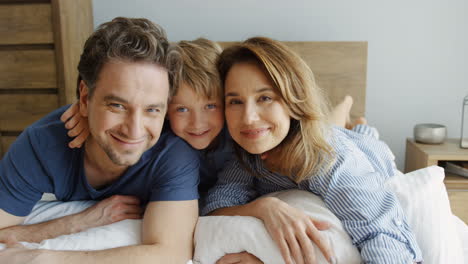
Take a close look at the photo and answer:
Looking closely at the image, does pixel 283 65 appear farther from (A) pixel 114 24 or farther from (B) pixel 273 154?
(A) pixel 114 24

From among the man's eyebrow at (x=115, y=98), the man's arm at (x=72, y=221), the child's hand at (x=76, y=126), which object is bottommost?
the man's arm at (x=72, y=221)

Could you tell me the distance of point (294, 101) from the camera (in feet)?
3.97

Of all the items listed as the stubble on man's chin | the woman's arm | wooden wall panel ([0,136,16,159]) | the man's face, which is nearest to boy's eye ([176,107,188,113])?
the man's face

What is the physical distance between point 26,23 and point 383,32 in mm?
2300

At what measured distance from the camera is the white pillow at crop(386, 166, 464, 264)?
1188mm

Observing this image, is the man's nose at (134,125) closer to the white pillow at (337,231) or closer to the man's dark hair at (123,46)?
the man's dark hair at (123,46)

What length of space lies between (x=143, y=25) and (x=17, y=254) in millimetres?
752

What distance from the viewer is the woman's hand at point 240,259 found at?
3.61 ft

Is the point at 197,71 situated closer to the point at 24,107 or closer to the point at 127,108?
the point at 127,108

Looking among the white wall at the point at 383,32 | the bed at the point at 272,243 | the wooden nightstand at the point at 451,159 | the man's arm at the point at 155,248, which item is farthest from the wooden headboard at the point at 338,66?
the man's arm at the point at 155,248

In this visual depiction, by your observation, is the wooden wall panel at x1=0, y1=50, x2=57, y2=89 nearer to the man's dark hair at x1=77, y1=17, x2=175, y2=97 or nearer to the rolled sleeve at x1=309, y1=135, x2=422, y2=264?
the man's dark hair at x1=77, y1=17, x2=175, y2=97

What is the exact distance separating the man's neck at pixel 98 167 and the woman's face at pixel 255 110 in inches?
17.4

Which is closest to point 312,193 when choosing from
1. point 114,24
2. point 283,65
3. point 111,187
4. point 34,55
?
point 283,65

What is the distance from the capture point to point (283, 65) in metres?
1.21
